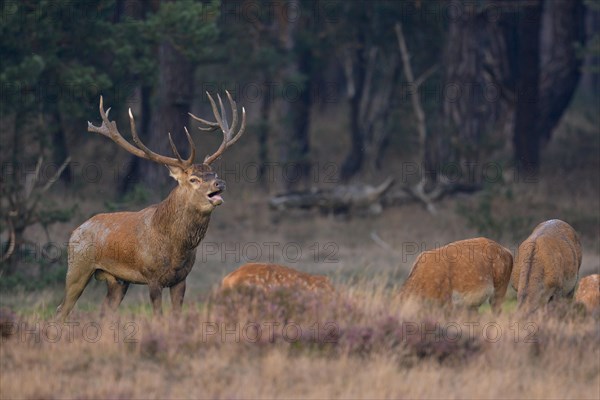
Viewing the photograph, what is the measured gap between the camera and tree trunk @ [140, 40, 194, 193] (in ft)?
83.0

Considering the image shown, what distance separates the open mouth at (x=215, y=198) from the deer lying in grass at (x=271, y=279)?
735 mm

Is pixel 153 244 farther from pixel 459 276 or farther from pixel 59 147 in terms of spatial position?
pixel 59 147

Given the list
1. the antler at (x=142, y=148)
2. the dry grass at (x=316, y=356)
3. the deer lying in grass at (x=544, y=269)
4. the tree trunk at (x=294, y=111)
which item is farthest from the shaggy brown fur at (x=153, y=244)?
the tree trunk at (x=294, y=111)

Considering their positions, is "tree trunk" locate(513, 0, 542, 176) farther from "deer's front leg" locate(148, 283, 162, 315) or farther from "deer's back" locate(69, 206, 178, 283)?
"deer's front leg" locate(148, 283, 162, 315)

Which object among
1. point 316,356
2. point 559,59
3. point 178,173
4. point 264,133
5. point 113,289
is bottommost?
point 316,356

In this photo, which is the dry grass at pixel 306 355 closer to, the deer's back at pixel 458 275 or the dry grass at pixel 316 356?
the dry grass at pixel 316 356

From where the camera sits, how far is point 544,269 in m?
12.6

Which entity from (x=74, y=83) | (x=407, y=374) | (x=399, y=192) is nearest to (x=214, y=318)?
(x=407, y=374)

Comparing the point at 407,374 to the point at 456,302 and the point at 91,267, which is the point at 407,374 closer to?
the point at 456,302

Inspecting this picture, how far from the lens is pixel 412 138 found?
34.9 m

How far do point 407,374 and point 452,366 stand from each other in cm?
62

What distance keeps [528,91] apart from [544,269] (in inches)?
633

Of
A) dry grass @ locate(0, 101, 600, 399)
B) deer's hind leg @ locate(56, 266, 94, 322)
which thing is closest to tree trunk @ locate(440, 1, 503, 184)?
dry grass @ locate(0, 101, 600, 399)

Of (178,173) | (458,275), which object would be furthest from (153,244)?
(458,275)
